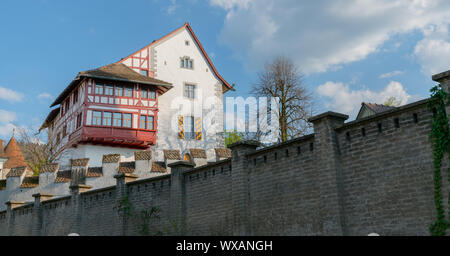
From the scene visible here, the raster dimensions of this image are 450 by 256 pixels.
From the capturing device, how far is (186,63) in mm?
39031

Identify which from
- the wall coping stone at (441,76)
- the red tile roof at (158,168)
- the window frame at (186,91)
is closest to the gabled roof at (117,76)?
the window frame at (186,91)

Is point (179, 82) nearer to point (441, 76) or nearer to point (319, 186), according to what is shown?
point (319, 186)

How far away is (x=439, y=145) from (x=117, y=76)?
28.6 metres

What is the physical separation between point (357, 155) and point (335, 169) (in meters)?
0.53

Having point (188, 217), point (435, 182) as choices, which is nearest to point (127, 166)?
point (188, 217)

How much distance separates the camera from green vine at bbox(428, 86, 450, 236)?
7.57m

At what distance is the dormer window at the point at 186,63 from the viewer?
38.8 metres

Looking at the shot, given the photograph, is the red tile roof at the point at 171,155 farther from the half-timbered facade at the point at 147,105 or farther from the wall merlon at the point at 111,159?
the half-timbered facade at the point at 147,105

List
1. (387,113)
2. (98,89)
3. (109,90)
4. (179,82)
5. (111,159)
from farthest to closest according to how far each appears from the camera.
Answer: (179,82)
(109,90)
(98,89)
(111,159)
(387,113)

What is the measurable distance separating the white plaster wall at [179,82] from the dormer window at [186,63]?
0.29 m

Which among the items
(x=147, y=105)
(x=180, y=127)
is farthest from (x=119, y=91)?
(x=180, y=127)

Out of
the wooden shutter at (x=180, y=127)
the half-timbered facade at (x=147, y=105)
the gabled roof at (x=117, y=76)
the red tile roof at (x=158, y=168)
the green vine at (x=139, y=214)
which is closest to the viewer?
the green vine at (x=139, y=214)

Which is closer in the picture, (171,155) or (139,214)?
(139,214)
